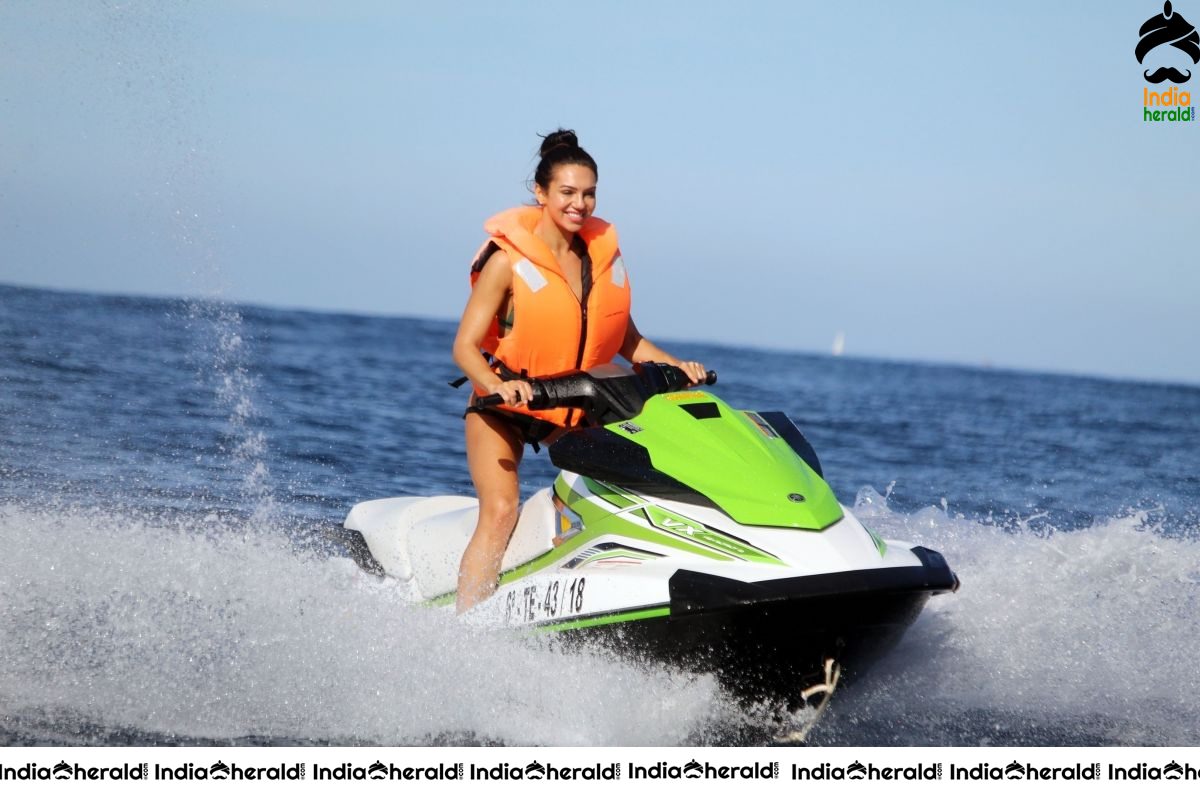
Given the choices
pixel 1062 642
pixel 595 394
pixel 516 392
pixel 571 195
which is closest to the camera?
pixel 516 392

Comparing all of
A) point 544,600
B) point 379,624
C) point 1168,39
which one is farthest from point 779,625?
point 1168,39

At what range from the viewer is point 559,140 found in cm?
457

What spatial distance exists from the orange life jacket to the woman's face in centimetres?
12

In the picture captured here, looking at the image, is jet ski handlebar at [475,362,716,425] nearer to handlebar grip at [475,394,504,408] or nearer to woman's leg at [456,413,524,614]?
handlebar grip at [475,394,504,408]

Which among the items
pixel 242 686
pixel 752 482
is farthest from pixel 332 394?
pixel 752 482

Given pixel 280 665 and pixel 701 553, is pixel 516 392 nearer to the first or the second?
pixel 701 553

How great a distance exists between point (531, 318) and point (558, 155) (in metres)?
0.58

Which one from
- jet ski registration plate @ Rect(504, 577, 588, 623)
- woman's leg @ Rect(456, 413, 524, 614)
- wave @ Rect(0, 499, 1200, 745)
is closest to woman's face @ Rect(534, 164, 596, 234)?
woman's leg @ Rect(456, 413, 524, 614)

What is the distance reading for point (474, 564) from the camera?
4535 millimetres

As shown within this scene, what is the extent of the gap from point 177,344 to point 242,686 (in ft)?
44.5

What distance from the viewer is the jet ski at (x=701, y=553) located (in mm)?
3811

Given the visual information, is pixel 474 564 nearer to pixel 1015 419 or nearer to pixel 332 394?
pixel 332 394

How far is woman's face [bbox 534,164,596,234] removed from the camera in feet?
14.4

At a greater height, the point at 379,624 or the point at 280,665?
the point at 379,624
